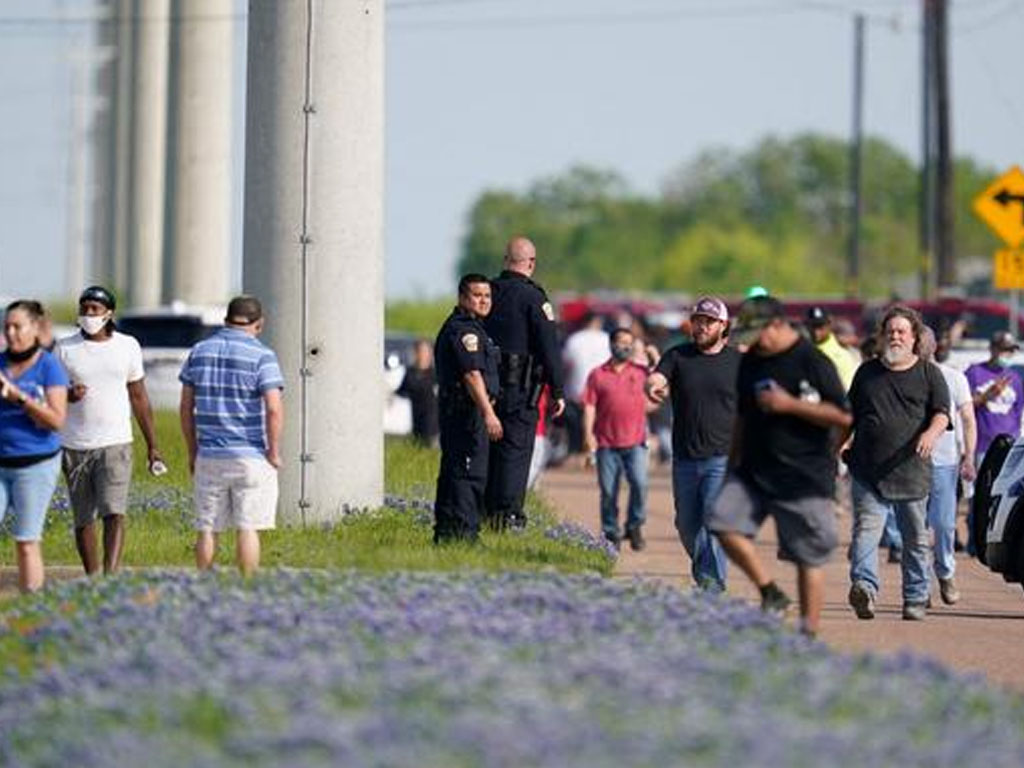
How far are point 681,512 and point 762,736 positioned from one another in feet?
28.4

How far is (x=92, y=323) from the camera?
17.0 meters

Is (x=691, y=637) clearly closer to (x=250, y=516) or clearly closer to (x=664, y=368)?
(x=250, y=516)

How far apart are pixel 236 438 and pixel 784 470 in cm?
320

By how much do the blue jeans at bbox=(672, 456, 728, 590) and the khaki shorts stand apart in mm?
2398

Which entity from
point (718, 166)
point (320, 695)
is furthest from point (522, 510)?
point (718, 166)

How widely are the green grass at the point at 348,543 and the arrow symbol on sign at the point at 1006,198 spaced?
10673 mm

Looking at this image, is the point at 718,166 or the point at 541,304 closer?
the point at 541,304

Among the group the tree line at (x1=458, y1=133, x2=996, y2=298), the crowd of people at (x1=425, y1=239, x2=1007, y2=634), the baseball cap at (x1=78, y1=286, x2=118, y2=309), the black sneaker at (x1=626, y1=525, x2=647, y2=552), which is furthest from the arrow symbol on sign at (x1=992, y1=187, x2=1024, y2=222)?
the tree line at (x1=458, y1=133, x2=996, y2=298)

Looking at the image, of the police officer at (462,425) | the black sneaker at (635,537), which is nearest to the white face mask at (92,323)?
the police officer at (462,425)

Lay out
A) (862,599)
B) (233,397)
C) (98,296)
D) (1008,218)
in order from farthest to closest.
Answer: (1008,218) < (862,599) < (98,296) < (233,397)

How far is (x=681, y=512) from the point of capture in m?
17.0

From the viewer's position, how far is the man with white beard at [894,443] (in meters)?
17.5

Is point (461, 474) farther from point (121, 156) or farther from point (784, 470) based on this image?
point (121, 156)

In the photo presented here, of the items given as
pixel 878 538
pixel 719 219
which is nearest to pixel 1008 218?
pixel 878 538
